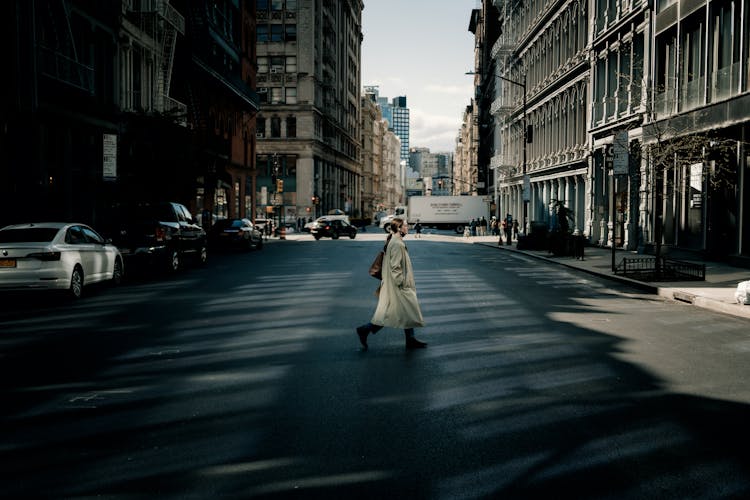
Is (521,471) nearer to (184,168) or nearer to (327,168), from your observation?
(184,168)

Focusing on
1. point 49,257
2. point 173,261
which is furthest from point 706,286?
point 173,261

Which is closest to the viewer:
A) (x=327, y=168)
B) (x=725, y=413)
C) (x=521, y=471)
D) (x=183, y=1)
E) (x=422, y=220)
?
(x=521, y=471)

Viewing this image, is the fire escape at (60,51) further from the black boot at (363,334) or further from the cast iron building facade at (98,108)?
the black boot at (363,334)

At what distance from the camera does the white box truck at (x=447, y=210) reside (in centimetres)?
8675

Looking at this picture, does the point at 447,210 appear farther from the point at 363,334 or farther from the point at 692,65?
the point at 363,334

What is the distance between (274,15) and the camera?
9369 centimetres

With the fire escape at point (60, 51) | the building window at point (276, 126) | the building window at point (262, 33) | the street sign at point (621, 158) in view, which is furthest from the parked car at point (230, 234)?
the building window at point (262, 33)

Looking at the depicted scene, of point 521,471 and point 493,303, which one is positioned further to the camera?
point 493,303

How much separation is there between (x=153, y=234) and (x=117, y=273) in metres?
2.98

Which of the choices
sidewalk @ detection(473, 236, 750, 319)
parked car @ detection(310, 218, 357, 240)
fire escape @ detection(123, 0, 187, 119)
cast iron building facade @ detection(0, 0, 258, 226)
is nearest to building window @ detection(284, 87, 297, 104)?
parked car @ detection(310, 218, 357, 240)

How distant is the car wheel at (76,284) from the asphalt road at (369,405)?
6.37 ft

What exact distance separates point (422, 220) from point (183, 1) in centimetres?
4682

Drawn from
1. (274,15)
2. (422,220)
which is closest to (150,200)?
(422,220)

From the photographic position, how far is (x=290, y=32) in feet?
306
